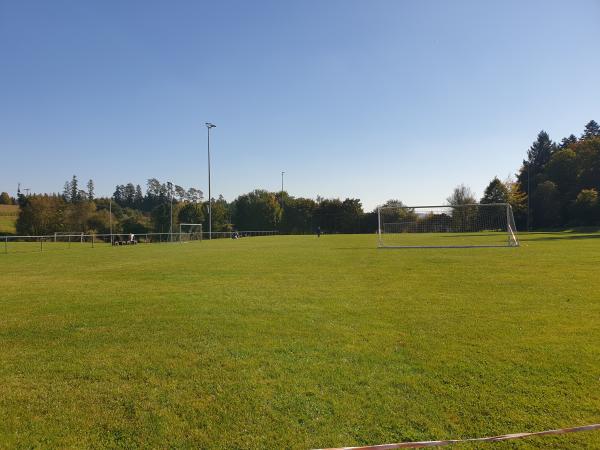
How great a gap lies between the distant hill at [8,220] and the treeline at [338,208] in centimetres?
478

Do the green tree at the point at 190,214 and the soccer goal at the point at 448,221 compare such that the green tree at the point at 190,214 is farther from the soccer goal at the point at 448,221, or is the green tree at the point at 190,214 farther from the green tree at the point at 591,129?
the green tree at the point at 591,129

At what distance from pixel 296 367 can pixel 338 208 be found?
89063 millimetres

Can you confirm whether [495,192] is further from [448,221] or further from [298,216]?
[448,221]

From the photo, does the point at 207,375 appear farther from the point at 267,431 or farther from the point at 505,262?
the point at 505,262

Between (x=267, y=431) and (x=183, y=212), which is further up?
(x=183, y=212)

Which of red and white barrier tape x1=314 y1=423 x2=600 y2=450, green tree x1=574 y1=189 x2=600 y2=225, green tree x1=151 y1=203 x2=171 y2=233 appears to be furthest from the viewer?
green tree x1=151 y1=203 x2=171 y2=233

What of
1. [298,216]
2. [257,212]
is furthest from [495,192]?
[257,212]

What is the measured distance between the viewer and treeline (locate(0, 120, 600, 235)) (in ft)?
250

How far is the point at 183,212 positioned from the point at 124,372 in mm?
92930

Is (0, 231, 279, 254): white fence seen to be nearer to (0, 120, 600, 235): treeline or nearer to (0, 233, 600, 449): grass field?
(0, 120, 600, 235): treeline

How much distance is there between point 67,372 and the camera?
5297 millimetres

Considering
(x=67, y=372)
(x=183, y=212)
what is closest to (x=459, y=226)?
(x=67, y=372)

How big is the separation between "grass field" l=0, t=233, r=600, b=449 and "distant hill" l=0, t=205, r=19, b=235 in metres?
83.7

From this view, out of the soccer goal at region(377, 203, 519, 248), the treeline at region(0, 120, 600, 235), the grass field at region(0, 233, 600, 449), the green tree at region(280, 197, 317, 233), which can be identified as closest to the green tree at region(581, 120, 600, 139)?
the treeline at region(0, 120, 600, 235)
